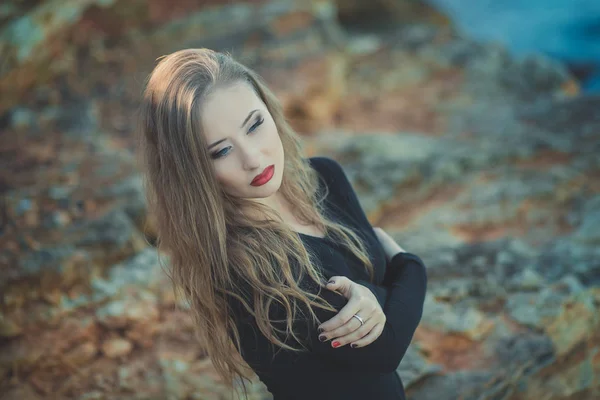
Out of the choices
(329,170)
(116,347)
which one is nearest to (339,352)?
(329,170)

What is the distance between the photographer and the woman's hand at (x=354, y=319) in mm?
1450

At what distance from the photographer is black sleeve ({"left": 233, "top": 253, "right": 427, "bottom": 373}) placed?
58.9 inches

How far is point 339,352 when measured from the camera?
1501 millimetres

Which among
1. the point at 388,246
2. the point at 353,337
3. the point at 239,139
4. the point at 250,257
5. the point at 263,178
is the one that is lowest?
the point at 388,246

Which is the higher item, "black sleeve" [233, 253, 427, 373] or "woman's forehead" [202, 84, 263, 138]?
"woman's forehead" [202, 84, 263, 138]

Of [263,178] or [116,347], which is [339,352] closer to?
[263,178]

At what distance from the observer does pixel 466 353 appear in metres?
2.37

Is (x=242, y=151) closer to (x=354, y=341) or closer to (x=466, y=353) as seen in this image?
(x=354, y=341)

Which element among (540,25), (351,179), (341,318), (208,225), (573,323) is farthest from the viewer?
(540,25)

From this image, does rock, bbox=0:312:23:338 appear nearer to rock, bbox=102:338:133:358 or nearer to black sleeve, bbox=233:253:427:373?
rock, bbox=102:338:133:358

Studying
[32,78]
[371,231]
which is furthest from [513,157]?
[32,78]

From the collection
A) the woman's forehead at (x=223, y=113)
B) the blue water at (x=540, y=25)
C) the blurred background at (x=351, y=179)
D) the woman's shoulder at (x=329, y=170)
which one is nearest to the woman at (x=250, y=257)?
the woman's forehead at (x=223, y=113)

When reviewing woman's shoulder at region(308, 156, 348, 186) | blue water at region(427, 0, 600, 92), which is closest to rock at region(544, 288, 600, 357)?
woman's shoulder at region(308, 156, 348, 186)

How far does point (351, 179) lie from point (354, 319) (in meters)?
2.17
